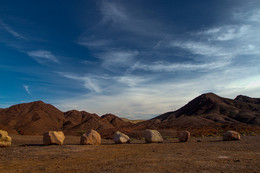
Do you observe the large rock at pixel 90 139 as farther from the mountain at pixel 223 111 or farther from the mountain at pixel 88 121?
the mountain at pixel 88 121

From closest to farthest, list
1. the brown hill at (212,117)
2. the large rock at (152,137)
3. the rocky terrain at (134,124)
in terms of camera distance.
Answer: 1. the large rock at (152,137)
2. the brown hill at (212,117)
3. the rocky terrain at (134,124)

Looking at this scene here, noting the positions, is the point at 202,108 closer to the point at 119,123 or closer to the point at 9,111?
the point at 119,123

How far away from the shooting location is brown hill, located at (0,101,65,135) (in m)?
63.9

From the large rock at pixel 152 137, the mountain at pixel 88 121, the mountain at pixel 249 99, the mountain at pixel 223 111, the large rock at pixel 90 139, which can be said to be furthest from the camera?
the mountain at pixel 249 99

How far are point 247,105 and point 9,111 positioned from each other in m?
108

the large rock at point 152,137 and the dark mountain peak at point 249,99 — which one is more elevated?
the dark mountain peak at point 249,99

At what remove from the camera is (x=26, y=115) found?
8194cm

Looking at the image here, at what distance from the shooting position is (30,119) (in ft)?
260

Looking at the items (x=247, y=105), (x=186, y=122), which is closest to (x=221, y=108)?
(x=247, y=105)

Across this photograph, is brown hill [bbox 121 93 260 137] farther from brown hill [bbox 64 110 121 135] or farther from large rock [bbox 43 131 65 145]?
large rock [bbox 43 131 65 145]

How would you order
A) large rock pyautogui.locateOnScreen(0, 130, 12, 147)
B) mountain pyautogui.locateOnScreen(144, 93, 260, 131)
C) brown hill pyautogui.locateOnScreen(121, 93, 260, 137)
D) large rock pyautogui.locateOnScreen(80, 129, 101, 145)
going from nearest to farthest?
1. large rock pyautogui.locateOnScreen(0, 130, 12, 147)
2. large rock pyautogui.locateOnScreen(80, 129, 101, 145)
3. brown hill pyautogui.locateOnScreen(121, 93, 260, 137)
4. mountain pyautogui.locateOnScreen(144, 93, 260, 131)

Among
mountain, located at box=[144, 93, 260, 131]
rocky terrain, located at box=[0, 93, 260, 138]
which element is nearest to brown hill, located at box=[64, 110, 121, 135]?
rocky terrain, located at box=[0, 93, 260, 138]

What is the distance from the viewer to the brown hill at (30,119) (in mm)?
63906

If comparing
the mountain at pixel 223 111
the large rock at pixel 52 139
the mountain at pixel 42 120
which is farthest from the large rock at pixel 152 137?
the mountain at pixel 223 111
